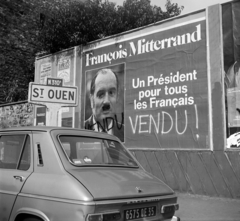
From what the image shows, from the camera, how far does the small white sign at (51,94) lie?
798 centimetres

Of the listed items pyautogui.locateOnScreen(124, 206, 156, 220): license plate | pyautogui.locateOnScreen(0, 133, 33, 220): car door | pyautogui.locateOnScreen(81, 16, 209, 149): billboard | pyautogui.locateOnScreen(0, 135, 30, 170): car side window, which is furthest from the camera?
pyautogui.locateOnScreen(81, 16, 209, 149): billboard

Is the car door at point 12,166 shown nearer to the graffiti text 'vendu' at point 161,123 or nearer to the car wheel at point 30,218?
the car wheel at point 30,218

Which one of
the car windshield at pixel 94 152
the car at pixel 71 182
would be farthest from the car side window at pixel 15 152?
the car windshield at pixel 94 152

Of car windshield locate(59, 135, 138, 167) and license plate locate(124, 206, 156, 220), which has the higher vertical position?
car windshield locate(59, 135, 138, 167)

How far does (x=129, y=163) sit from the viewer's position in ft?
14.7

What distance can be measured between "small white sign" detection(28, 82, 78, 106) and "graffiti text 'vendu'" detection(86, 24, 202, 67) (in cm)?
355

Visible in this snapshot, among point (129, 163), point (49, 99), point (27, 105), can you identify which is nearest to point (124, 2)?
point (27, 105)

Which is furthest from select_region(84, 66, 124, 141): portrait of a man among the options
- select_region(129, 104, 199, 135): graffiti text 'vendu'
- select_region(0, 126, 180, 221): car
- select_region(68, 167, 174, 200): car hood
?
select_region(68, 167, 174, 200): car hood

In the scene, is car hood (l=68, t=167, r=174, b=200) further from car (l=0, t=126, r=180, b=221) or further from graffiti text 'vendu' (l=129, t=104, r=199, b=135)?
graffiti text 'vendu' (l=129, t=104, r=199, b=135)

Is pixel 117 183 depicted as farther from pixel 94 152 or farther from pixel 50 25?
pixel 50 25

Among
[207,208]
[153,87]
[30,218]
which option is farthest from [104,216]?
[153,87]

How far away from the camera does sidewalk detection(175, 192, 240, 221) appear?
21.5 ft

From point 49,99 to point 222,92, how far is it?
4.57 m

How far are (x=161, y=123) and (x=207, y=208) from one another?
3.40m
